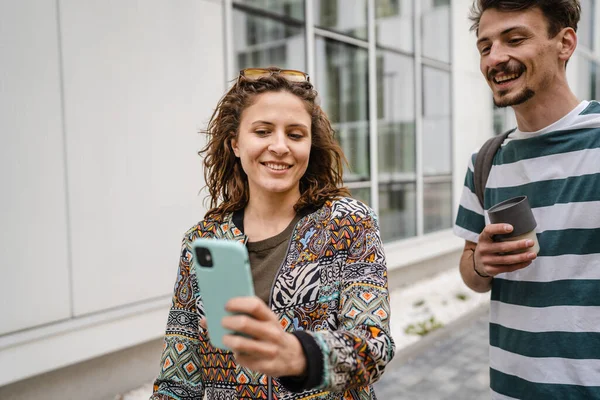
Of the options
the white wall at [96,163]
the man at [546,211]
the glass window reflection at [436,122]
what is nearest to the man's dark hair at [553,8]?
the man at [546,211]

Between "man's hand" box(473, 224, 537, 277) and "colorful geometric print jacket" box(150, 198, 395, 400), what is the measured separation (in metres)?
0.41

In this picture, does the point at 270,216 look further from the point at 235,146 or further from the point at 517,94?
the point at 517,94

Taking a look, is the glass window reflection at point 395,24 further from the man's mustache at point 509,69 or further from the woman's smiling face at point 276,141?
the woman's smiling face at point 276,141

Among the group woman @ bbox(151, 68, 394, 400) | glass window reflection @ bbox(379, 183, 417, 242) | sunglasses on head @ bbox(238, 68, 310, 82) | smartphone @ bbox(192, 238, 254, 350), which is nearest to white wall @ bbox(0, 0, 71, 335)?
woman @ bbox(151, 68, 394, 400)

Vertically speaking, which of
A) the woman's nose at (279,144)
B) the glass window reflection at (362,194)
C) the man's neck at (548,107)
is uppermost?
the man's neck at (548,107)

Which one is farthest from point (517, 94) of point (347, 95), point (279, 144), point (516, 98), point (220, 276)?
point (347, 95)

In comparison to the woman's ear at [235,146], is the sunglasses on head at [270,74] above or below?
above

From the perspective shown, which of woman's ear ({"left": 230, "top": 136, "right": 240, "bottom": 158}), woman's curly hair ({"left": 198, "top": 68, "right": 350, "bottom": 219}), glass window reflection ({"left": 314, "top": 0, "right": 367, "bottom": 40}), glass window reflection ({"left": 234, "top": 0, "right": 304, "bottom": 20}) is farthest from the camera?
glass window reflection ({"left": 314, "top": 0, "right": 367, "bottom": 40})

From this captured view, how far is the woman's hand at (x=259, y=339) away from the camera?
99 centimetres

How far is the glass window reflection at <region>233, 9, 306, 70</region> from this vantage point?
457cm

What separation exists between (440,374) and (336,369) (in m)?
3.71

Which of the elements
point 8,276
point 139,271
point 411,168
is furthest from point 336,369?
point 411,168

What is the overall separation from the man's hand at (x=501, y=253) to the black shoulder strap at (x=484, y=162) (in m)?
0.31

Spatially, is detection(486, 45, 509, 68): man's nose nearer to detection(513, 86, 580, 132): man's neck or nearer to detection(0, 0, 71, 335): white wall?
detection(513, 86, 580, 132): man's neck
